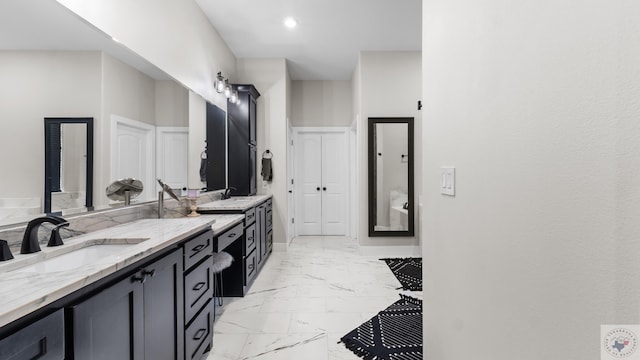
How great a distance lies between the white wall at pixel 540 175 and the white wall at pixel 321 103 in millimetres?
4352

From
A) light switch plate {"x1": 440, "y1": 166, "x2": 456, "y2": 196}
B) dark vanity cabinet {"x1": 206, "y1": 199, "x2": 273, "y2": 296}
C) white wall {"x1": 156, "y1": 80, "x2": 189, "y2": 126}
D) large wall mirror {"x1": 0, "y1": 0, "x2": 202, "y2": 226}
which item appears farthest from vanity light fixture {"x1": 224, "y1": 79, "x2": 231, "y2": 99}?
light switch plate {"x1": 440, "y1": 166, "x2": 456, "y2": 196}

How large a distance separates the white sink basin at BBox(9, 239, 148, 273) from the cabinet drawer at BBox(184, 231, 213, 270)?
0.24m

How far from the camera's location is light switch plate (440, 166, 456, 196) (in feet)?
3.92

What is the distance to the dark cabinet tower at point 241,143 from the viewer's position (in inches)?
158

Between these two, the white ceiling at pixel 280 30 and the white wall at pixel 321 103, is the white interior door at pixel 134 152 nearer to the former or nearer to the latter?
the white ceiling at pixel 280 30

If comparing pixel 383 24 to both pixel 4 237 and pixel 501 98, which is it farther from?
pixel 4 237

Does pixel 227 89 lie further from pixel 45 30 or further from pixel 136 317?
pixel 136 317

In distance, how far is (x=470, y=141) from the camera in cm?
106

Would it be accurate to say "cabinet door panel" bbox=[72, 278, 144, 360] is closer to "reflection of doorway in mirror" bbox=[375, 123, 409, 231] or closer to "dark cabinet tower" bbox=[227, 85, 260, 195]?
"dark cabinet tower" bbox=[227, 85, 260, 195]

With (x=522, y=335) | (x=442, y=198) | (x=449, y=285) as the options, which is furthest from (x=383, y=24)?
(x=522, y=335)

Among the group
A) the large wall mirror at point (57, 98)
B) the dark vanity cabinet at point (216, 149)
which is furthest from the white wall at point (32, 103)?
the dark vanity cabinet at point (216, 149)

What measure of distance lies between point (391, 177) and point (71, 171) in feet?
12.0

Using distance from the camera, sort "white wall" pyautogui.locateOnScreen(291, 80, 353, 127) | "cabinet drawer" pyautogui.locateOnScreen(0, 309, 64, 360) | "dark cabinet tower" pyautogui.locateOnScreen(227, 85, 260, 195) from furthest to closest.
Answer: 1. "white wall" pyautogui.locateOnScreen(291, 80, 353, 127)
2. "dark cabinet tower" pyautogui.locateOnScreen(227, 85, 260, 195)
3. "cabinet drawer" pyautogui.locateOnScreen(0, 309, 64, 360)

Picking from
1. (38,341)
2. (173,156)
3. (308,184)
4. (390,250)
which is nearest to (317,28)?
(173,156)
